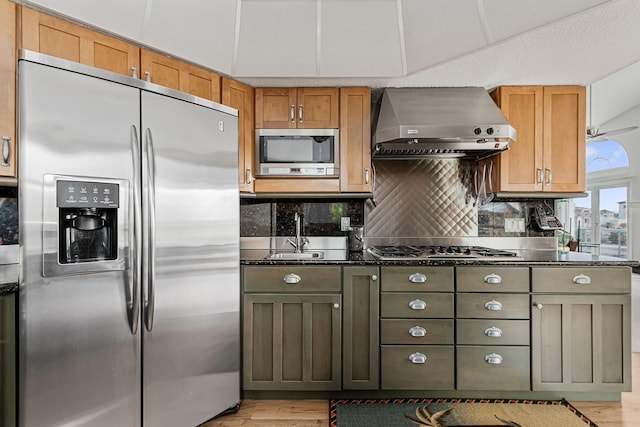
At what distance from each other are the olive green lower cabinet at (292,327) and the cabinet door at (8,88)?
4.29ft

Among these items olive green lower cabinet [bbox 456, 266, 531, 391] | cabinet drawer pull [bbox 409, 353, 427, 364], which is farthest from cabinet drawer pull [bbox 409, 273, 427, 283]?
cabinet drawer pull [bbox 409, 353, 427, 364]

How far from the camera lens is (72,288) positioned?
1.54 m

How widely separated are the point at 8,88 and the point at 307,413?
90.5 inches

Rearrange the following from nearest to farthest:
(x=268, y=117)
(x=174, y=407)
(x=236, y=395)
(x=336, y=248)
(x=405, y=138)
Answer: (x=174, y=407) → (x=236, y=395) → (x=405, y=138) → (x=268, y=117) → (x=336, y=248)

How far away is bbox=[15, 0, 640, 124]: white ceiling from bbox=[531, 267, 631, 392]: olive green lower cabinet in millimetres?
1340

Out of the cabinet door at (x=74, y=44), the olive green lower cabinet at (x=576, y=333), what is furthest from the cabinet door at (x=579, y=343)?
the cabinet door at (x=74, y=44)

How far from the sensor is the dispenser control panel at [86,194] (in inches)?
58.8

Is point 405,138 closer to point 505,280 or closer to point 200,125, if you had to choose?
point 505,280

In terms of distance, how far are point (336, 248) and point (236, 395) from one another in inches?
51.4

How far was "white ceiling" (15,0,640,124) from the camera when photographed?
197 cm

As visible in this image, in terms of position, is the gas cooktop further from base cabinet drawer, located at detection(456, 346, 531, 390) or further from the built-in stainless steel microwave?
the built-in stainless steel microwave

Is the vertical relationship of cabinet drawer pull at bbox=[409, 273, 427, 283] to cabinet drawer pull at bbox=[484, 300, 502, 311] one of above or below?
above

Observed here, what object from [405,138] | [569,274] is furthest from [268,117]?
[569,274]

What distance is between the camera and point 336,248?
2990 mm
